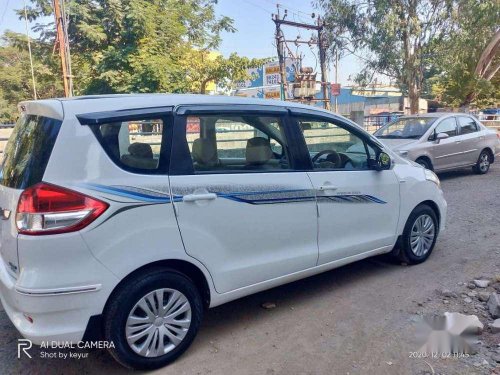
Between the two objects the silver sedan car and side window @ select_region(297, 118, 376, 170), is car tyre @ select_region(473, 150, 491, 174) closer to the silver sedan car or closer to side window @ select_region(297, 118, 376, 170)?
the silver sedan car

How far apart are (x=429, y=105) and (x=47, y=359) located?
4415 centimetres

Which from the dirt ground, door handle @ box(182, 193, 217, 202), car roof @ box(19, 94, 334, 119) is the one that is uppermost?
car roof @ box(19, 94, 334, 119)

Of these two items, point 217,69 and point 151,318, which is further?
point 217,69

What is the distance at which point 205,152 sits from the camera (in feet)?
10.3

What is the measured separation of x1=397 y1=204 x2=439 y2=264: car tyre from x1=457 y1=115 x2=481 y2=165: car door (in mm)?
6071

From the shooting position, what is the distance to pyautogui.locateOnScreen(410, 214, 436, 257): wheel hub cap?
4.47 meters

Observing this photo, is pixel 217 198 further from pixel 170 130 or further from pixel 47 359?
pixel 47 359

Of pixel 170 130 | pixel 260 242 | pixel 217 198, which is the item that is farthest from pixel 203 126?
pixel 260 242

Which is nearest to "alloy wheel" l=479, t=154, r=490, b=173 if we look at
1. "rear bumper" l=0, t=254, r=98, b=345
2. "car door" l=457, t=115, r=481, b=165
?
"car door" l=457, t=115, r=481, b=165

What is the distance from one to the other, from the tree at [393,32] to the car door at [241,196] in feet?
45.8

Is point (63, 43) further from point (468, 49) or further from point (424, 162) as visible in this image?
point (468, 49)

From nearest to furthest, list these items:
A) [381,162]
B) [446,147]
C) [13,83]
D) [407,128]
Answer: [381,162]
[446,147]
[407,128]
[13,83]

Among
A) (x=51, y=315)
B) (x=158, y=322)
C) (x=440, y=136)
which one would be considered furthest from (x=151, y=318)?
(x=440, y=136)

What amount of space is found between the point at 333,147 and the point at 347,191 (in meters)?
0.54
